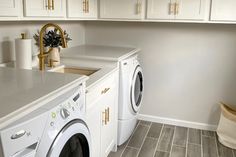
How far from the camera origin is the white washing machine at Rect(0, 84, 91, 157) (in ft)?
2.91

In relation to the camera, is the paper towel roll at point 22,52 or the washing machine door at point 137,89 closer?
the paper towel roll at point 22,52

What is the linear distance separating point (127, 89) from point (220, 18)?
1.20 m

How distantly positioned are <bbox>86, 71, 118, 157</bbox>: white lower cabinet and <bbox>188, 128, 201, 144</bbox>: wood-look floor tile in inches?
36.8

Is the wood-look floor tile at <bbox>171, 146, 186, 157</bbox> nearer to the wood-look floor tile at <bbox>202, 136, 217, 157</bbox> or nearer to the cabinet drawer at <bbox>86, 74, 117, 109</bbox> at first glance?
the wood-look floor tile at <bbox>202, 136, 217, 157</bbox>

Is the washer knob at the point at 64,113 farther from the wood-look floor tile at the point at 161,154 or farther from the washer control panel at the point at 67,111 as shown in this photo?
the wood-look floor tile at the point at 161,154

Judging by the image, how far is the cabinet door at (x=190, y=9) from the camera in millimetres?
2492

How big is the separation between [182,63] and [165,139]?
95cm

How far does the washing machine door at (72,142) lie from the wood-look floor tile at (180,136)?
4.99 feet

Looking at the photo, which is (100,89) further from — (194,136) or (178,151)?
(194,136)

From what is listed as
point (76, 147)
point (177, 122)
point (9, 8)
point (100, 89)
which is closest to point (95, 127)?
point (100, 89)

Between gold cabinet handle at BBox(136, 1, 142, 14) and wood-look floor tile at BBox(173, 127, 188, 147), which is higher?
gold cabinet handle at BBox(136, 1, 142, 14)

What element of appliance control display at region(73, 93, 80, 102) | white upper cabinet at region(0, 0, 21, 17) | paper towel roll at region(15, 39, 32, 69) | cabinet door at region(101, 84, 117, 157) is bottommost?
cabinet door at region(101, 84, 117, 157)

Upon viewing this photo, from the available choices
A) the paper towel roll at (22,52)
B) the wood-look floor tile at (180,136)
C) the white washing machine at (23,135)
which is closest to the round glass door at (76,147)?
the white washing machine at (23,135)

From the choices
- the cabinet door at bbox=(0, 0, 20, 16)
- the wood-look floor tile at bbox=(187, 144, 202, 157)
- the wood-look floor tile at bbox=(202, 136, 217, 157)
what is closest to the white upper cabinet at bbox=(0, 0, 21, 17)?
the cabinet door at bbox=(0, 0, 20, 16)
